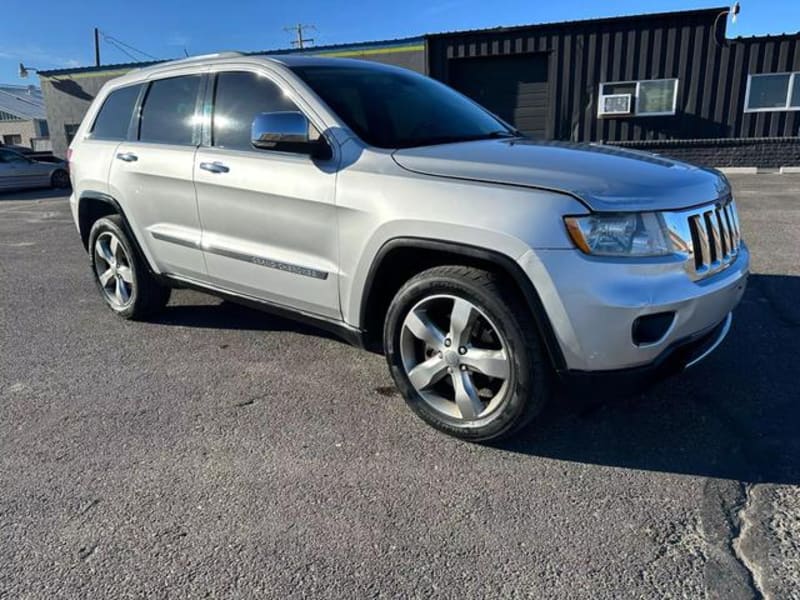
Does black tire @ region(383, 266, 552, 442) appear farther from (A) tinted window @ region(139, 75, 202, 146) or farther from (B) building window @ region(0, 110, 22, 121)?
(B) building window @ region(0, 110, 22, 121)

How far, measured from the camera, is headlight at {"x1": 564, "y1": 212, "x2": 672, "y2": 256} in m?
2.43

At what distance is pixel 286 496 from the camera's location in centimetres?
255

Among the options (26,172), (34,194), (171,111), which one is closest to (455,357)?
(171,111)

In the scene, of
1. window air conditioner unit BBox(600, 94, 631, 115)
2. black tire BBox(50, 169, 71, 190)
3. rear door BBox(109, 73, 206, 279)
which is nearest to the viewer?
rear door BBox(109, 73, 206, 279)

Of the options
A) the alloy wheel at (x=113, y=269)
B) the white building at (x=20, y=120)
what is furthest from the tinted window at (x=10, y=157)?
the white building at (x=20, y=120)

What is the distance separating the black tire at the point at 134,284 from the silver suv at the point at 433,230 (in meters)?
0.25

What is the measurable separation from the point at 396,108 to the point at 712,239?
6.13 ft

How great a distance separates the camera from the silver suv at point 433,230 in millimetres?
2463

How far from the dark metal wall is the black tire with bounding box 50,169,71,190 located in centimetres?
1182

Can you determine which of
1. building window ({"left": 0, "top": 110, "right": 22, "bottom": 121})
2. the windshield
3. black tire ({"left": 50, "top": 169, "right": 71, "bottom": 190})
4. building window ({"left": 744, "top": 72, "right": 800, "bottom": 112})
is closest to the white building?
building window ({"left": 0, "top": 110, "right": 22, "bottom": 121})

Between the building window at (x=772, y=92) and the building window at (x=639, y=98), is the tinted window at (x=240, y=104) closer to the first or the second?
the building window at (x=639, y=98)

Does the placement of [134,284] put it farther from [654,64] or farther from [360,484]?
[654,64]

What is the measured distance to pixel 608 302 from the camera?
2.39 metres

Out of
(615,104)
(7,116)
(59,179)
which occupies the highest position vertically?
(7,116)
